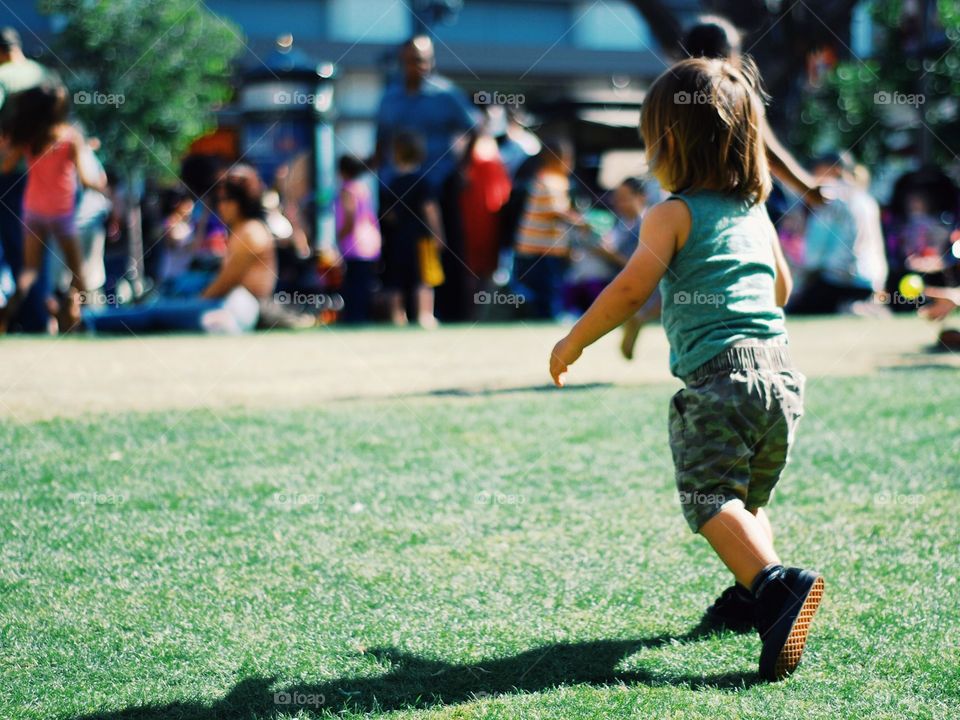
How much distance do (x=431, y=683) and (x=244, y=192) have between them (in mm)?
7623

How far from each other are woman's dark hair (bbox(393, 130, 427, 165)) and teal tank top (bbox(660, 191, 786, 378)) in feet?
26.7

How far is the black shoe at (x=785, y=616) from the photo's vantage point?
102 inches

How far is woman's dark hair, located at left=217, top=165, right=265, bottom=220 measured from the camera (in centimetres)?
980

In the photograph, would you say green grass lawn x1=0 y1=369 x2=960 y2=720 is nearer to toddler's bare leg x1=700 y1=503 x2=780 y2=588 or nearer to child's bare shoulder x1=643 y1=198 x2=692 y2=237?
toddler's bare leg x1=700 y1=503 x2=780 y2=588

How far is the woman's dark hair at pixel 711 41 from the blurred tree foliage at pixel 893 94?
415 inches

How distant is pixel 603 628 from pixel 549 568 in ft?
1.63

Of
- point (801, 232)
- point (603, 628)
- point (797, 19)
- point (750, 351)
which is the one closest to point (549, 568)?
point (603, 628)

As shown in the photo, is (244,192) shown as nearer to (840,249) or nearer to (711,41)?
(711,41)

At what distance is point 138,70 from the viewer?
19.3 metres

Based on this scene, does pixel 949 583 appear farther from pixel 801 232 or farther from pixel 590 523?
pixel 801 232

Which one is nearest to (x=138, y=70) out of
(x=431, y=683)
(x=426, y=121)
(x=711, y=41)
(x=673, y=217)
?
(x=426, y=121)

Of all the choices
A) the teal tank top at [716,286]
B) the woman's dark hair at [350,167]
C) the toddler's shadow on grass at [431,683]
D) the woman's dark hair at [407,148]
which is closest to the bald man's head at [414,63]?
the woman's dark hair at [407,148]

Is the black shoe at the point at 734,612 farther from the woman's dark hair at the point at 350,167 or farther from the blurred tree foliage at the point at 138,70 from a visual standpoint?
the blurred tree foliage at the point at 138,70

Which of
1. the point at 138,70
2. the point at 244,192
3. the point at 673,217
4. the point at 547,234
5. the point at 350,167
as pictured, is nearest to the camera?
the point at 673,217
